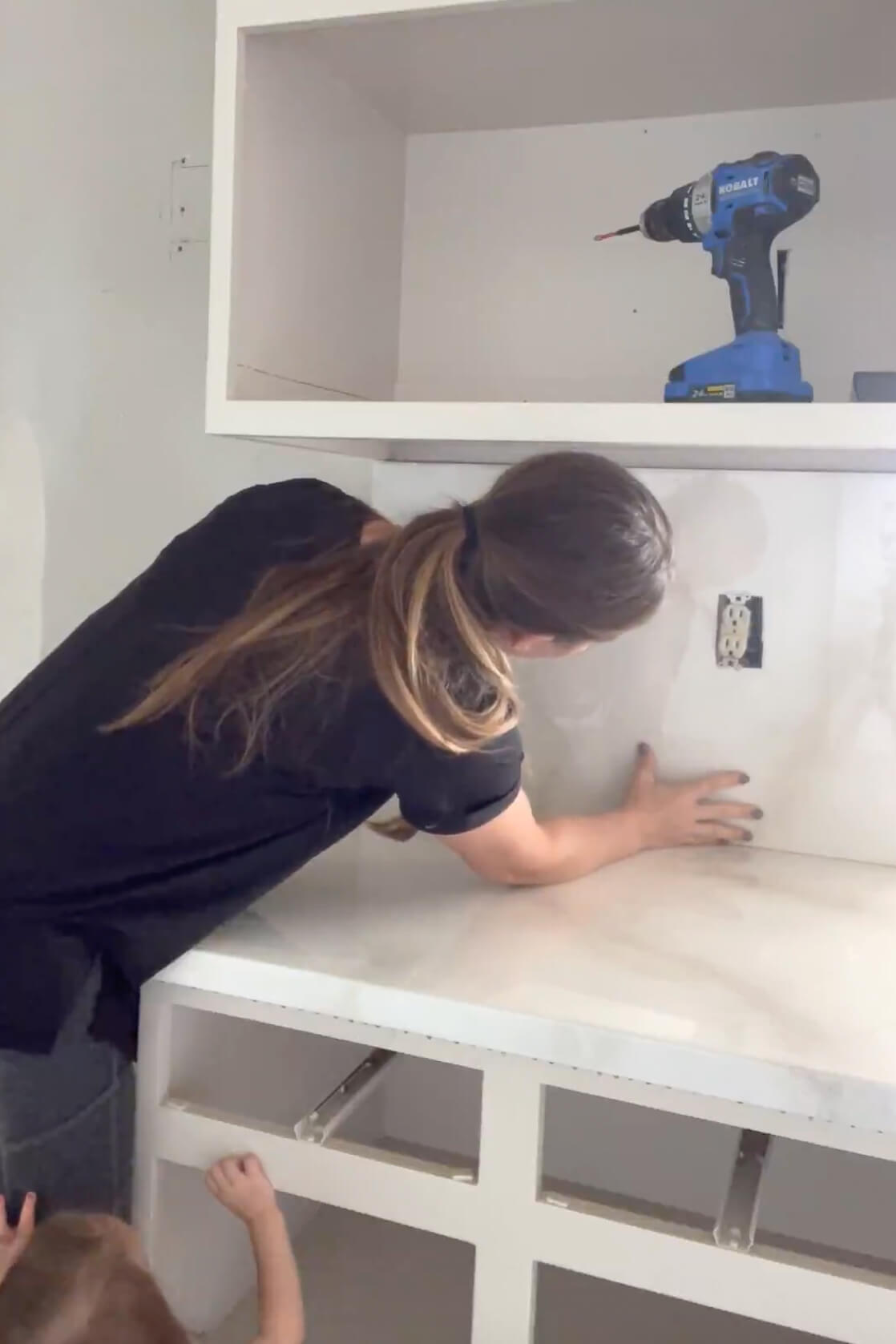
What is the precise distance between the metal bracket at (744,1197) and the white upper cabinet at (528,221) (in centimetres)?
58

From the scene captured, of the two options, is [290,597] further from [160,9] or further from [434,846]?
[160,9]

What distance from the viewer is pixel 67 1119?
0.97 meters

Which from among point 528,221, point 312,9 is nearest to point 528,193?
point 528,221

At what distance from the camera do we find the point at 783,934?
1.00 metres

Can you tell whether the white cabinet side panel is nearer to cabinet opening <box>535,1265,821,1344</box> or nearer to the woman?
the woman

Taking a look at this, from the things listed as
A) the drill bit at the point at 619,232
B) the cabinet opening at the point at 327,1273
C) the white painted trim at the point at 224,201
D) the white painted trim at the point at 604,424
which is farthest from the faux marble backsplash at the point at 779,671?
the cabinet opening at the point at 327,1273

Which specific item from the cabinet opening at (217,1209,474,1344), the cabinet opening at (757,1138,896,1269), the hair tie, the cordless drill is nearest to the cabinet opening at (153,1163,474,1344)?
the cabinet opening at (217,1209,474,1344)

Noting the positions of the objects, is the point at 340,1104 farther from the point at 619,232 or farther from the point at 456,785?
the point at 619,232

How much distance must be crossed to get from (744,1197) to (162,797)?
545 mm

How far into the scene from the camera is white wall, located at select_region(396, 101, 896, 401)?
3.92 feet

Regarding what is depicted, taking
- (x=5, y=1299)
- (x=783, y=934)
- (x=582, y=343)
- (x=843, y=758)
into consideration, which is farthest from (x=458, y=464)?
(x=5, y=1299)

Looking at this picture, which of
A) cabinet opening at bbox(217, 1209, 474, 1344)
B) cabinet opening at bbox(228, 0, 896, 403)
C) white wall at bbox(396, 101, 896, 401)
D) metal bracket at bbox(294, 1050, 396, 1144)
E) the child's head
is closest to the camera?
the child's head

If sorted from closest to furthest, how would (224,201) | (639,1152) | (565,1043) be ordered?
1. (565,1043)
2. (224,201)
3. (639,1152)

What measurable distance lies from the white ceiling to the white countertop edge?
31.5 inches
